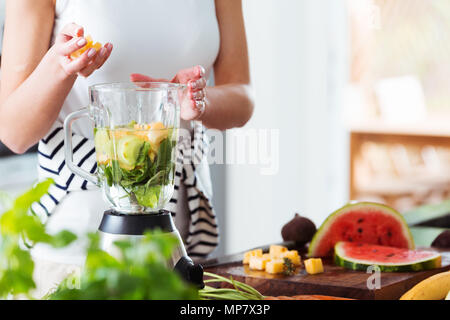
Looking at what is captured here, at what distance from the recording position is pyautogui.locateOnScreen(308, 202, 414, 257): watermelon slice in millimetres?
1027

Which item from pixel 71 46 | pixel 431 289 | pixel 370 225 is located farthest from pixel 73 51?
pixel 370 225

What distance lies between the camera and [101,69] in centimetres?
97

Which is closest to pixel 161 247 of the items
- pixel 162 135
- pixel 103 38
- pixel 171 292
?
pixel 171 292


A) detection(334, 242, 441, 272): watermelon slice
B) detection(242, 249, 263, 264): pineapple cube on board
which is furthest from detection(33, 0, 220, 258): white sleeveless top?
detection(334, 242, 441, 272): watermelon slice

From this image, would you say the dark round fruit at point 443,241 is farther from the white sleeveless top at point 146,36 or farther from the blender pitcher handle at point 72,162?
the blender pitcher handle at point 72,162

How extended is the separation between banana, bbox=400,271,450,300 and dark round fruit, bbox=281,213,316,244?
333mm

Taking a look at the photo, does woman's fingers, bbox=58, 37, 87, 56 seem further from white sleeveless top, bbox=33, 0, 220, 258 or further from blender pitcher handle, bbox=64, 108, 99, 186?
white sleeveless top, bbox=33, 0, 220, 258

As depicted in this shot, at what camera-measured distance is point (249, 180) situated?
2.32 metres

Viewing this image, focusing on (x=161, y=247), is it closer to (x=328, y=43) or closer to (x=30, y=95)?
(x=30, y=95)

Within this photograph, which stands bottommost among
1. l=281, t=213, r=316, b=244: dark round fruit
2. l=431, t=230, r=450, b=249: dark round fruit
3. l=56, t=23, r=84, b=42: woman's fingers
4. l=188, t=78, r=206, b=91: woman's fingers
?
l=431, t=230, r=450, b=249: dark round fruit

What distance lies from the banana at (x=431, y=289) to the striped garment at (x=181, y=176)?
17.6 inches

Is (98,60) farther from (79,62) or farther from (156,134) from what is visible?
(156,134)

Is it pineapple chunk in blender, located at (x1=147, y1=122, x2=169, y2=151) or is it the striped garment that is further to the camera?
the striped garment

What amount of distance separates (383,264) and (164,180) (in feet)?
1.35
